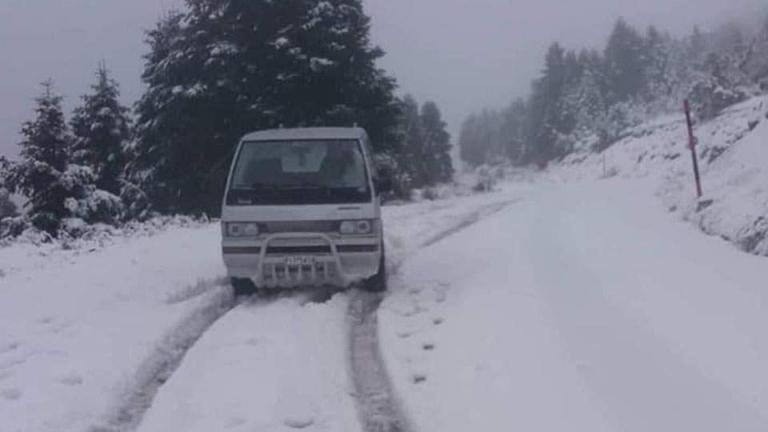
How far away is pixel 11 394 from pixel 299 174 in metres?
4.95

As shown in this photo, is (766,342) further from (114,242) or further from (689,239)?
(114,242)

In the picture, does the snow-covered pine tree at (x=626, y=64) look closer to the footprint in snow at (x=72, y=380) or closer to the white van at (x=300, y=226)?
the white van at (x=300, y=226)

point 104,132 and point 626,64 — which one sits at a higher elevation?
point 626,64

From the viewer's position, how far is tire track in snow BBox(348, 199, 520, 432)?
5.94m

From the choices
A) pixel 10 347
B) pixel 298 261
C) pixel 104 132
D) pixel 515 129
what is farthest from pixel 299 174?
pixel 515 129

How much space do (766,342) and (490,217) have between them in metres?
12.7

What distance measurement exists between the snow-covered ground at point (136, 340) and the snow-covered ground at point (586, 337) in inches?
35.6

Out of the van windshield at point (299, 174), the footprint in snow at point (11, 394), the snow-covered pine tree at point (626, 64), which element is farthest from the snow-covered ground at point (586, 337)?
the snow-covered pine tree at point (626, 64)

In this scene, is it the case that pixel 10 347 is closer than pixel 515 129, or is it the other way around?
pixel 10 347

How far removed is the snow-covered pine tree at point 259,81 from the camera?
24750 mm

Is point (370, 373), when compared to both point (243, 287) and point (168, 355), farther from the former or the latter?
point (243, 287)

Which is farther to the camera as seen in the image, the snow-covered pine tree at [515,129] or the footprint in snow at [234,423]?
the snow-covered pine tree at [515,129]

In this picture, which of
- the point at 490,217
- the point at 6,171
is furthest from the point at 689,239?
Result: the point at 6,171

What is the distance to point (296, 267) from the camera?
33.0 feet
